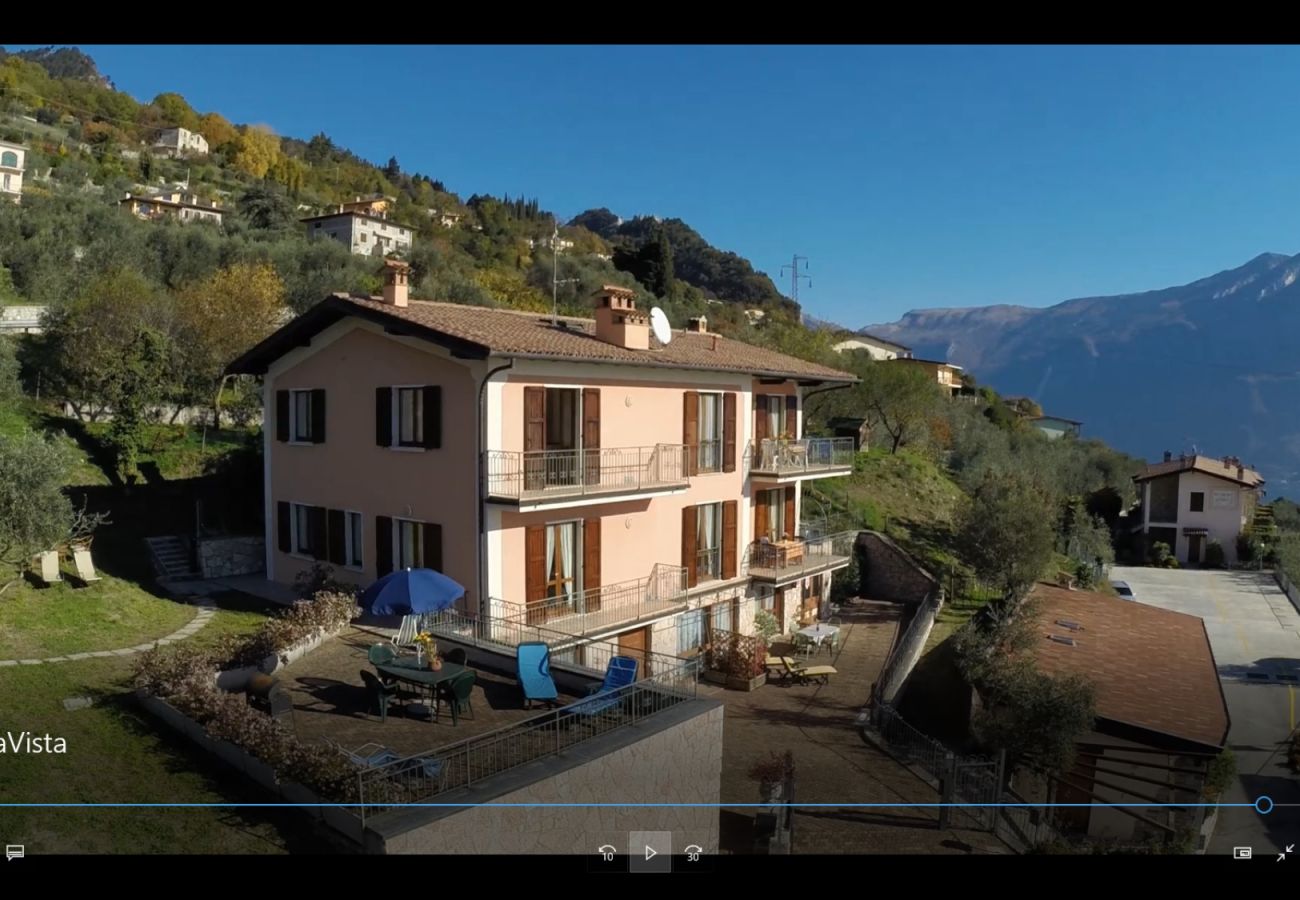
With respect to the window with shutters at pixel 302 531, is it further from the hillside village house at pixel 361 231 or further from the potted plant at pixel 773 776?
the hillside village house at pixel 361 231

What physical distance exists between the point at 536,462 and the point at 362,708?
5177 mm

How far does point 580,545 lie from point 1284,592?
14980mm

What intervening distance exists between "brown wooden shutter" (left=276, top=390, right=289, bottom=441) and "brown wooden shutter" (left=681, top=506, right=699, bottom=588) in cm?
786

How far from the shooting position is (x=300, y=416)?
16.1 m

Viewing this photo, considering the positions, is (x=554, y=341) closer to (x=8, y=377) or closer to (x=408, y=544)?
(x=408, y=544)

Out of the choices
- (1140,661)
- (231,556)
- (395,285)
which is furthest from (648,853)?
(231,556)

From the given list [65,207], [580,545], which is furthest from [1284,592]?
[65,207]

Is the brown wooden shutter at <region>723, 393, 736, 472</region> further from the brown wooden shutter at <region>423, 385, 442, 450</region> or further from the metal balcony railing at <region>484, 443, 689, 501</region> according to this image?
the brown wooden shutter at <region>423, 385, 442, 450</region>

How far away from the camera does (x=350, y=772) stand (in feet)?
20.4

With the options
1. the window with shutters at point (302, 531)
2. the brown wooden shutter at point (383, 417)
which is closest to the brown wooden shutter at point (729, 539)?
the brown wooden shutter at point (383, 417)

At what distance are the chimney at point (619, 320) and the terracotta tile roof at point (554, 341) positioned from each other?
9.4 inches

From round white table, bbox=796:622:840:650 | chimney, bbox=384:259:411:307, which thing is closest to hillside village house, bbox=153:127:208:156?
chimney, bbox=384:259:411:307

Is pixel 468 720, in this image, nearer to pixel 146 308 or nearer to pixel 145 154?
pixel 146 308

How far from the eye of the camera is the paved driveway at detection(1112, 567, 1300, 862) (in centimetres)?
488
